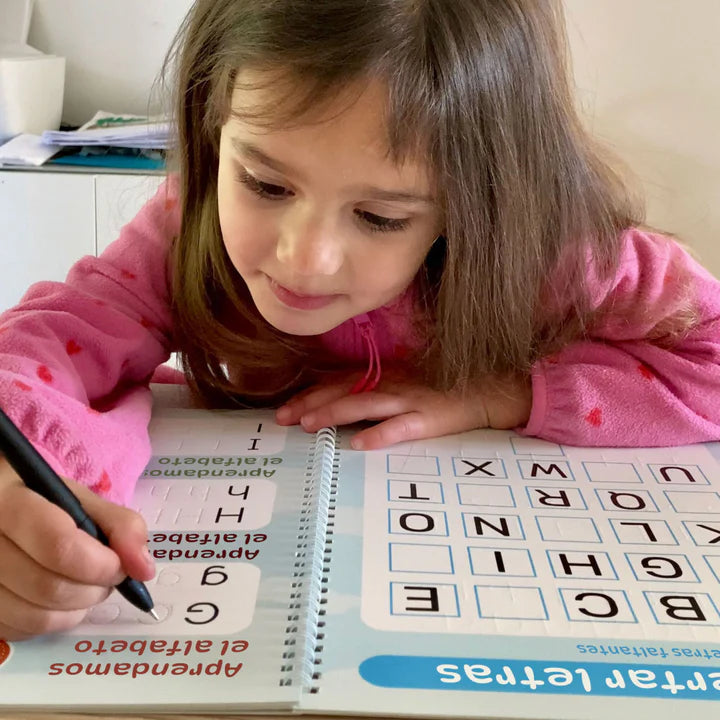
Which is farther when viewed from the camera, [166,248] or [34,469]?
[166,248]

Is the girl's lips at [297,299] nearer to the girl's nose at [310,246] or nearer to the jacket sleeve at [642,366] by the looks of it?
the girl's nose at [310,246]

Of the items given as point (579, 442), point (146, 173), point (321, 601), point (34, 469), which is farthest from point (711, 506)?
point (146, 173)

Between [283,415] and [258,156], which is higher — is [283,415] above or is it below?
below

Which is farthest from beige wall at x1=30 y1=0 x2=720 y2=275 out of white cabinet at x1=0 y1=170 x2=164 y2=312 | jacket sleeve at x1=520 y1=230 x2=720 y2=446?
jacket sleeve at x1=520 y1=230 x2=720 y2=446

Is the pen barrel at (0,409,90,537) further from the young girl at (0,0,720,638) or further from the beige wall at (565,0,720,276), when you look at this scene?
the beige wall at (565,0,720,276)

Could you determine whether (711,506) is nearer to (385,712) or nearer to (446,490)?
(446,490)

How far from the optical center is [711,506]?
545 millimetres

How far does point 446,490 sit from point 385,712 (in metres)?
0.20

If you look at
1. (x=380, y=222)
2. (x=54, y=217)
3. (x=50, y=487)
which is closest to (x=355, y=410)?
(x=380, y=222)

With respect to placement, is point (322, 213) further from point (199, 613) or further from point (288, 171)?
point (199, 613)

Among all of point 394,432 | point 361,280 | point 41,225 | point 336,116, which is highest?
point 336,116

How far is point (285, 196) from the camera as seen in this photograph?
0.55m

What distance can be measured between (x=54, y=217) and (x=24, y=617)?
111cm

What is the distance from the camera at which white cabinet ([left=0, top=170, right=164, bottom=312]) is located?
4.48 ft
